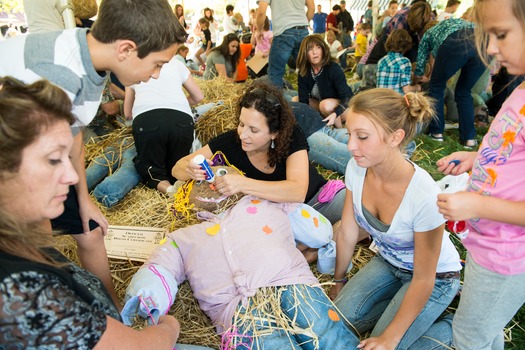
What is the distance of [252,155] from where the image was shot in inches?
96.8

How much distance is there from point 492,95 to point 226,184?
449 centimetres

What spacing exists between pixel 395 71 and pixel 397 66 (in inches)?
2.3

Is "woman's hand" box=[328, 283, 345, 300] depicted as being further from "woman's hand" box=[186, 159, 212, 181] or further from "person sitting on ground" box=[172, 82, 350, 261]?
→ "woman's hand" box=[186, 159, 212, 181]

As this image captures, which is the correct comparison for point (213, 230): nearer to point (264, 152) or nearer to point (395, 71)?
point (264, 152)

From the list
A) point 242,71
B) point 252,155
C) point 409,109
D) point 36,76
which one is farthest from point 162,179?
point 242,71

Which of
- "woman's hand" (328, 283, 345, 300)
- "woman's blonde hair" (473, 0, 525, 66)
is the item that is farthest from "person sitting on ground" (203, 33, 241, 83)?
"woman's blonde hair" (473, 0, 525, 66)

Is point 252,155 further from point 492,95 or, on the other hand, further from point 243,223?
point 492,95

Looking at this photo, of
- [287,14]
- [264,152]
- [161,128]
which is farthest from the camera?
[287,14]

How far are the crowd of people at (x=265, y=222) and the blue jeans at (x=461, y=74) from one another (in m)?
2.24

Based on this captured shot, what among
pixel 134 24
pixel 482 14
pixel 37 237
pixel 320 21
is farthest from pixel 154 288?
pixel 320 21

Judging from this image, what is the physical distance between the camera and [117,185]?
10.2ft

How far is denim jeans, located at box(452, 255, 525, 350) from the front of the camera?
134cm

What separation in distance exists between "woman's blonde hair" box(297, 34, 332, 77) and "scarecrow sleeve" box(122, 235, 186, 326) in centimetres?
309

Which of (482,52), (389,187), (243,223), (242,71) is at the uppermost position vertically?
(482,52)
